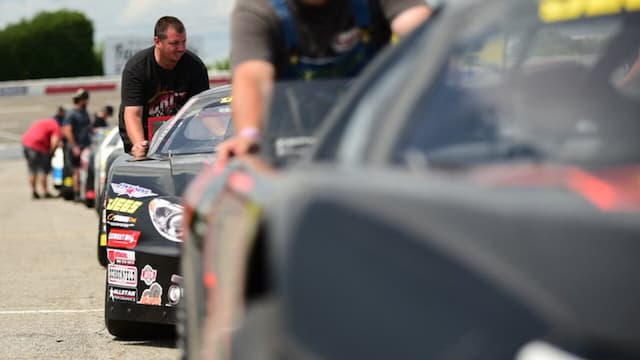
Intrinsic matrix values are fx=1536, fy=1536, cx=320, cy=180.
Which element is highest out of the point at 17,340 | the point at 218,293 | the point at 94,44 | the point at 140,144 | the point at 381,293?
the point at 381,293

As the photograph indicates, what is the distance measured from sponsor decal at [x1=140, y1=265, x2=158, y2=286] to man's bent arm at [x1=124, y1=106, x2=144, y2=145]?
89.1 inches

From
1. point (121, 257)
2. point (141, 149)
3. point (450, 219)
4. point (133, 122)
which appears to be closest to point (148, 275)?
point (121, 257)

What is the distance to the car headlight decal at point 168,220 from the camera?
25.2 ft

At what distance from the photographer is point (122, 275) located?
310 inches

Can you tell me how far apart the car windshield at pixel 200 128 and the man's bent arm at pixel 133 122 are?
2.71ft

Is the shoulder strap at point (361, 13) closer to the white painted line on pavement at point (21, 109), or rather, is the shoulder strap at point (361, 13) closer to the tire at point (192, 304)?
the tire at point (192, 304)

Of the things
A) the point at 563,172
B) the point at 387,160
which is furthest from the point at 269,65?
the point at 563,172

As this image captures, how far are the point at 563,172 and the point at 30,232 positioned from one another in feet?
50.1

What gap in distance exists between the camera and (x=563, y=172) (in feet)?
10.4

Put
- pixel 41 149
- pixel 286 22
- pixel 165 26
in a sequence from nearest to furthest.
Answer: pixel 286 22, pixel 165 26, pixel 41 149

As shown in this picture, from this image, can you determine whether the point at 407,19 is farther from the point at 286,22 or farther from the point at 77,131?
the point at 77,131

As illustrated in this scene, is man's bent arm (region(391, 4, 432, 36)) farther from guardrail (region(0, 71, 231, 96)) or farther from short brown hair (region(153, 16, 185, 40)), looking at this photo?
guardrail (region(0, 71, 231, 96))

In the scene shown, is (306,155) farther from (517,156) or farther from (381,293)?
(381,293)

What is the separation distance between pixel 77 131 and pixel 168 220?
17.8 m
